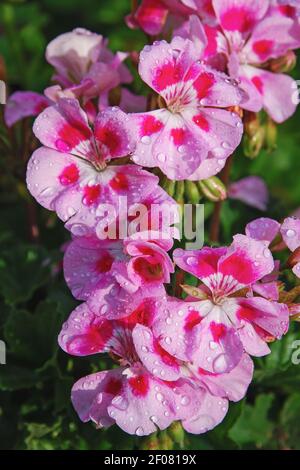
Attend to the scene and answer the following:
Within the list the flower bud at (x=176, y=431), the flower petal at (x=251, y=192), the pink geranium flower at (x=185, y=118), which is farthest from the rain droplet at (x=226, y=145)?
the flower petal at (x=251, y=192)

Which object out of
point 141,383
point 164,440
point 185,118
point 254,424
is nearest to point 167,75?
point 185,118

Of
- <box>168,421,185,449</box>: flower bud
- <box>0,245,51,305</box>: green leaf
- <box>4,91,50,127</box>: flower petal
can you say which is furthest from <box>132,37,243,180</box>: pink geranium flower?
<box>0,245,51,305</box>: green leaf

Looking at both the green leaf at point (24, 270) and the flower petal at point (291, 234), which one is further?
the green leaf at point (24, 270)

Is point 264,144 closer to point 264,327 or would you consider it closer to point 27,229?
point 264,327

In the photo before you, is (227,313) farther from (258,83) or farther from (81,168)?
(258,83)

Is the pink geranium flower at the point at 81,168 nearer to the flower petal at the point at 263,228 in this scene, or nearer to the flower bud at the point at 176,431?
the flower petal at the point at 263,228
